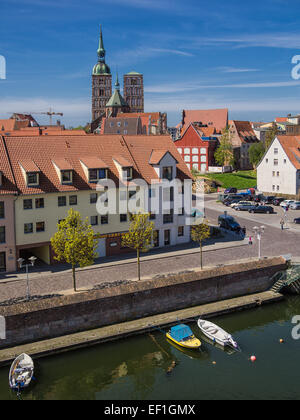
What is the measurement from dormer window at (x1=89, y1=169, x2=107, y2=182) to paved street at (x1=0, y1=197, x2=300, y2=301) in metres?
9.00

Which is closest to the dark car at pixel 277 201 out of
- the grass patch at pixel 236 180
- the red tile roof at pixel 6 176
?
the grass patch at pixel 236 180

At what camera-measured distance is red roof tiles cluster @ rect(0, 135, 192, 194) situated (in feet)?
148

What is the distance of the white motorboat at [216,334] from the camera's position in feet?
115

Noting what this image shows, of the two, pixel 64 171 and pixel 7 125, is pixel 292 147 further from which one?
pixel 7 125

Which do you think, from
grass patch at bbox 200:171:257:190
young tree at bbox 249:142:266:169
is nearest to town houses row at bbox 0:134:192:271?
grass patch at bbox 200:171:257:190

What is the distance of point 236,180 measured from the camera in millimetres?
104875

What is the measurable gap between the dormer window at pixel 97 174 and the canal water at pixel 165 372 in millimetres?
18123

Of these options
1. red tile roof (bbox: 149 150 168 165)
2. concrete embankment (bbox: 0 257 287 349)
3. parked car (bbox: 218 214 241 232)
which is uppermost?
red tile roof (bbox: 149 150 168 165)

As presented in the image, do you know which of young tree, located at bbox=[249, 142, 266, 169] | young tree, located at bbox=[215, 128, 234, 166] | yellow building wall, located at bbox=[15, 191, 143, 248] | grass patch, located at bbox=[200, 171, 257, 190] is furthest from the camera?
young tree, located at bbox=[249, 142, 266, 169]

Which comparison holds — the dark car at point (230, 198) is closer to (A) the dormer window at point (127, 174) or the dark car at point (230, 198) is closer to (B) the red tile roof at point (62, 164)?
(A) the dormer window at point (127, 174)

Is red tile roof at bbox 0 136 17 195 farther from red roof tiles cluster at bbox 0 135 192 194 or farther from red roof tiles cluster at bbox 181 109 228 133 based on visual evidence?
red roof tiles cluster at bbox 181 109 228 133

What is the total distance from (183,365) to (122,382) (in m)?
4.53

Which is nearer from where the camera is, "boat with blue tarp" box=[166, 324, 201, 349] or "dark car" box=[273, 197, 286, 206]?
"boat with blue tarp" box=[166, 324, 201, 349]
